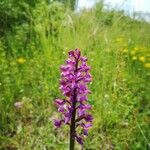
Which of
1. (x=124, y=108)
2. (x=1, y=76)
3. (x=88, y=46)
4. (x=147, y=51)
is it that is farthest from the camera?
(x=147, y=51)

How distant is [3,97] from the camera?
15.8 feet

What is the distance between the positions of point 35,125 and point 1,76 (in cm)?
80

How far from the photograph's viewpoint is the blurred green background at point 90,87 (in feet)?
14.2

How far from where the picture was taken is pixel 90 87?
16.2ft

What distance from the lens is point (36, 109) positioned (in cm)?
480

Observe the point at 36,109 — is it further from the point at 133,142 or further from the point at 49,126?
the point at 133,142

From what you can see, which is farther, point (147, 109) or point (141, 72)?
point (141, 72)

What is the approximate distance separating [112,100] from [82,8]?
2.25 metres

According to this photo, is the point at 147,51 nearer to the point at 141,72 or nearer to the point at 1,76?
the point at 141,72

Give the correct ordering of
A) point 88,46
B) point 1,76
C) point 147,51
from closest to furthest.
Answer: point 1,76 → point 88,46 → point 147,51

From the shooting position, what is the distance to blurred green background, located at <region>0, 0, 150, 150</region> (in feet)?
14.2

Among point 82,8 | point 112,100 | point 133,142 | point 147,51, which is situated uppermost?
point 82,8

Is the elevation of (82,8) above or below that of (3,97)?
above

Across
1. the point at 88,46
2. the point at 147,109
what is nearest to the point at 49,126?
the point at 147,109
